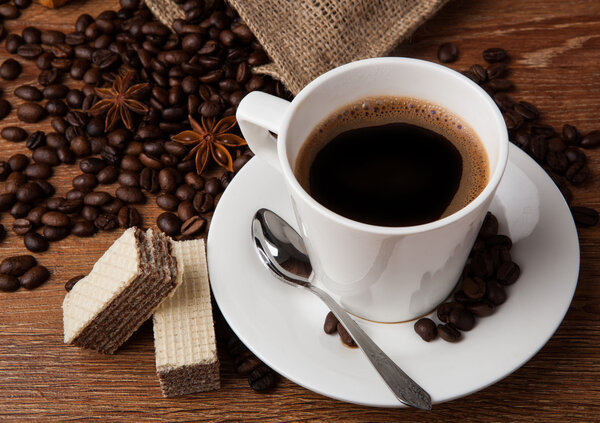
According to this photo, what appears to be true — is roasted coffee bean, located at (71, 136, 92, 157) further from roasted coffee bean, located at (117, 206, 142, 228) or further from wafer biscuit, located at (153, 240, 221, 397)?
wafer biscuit, located at (153, 240, 221, 397)

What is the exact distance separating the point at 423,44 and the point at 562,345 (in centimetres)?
104

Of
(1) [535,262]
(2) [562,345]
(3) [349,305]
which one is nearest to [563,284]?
(1) [535,262]

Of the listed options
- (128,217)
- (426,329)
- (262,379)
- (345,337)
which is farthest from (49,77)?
(426,329)

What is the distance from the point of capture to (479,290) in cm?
134

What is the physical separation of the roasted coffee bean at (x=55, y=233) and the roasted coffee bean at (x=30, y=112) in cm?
40

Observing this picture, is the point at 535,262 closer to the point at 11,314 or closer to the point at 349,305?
the point at 349,305

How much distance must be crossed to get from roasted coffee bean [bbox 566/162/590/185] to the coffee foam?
54 cm

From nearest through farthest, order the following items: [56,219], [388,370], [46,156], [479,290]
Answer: [388,370] → [479,290] → [56,219] → [46,156]

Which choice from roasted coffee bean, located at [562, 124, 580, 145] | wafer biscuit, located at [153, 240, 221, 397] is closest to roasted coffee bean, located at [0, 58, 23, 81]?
wafer biscuit, located at [153, 240, 221, 397]

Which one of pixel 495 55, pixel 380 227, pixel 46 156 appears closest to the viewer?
pixel 380 227

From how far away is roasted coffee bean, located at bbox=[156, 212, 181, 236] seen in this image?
1.71 metres

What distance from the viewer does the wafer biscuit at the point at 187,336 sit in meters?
1.38

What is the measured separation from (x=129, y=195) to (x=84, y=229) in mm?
148

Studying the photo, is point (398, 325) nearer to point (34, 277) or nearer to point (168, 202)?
point (168, 202)
